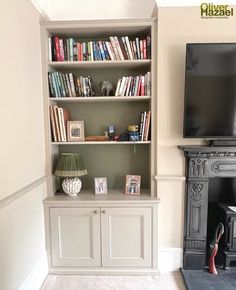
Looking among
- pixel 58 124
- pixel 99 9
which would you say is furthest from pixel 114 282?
pixel 99 9

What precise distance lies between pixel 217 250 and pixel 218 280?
273 mm

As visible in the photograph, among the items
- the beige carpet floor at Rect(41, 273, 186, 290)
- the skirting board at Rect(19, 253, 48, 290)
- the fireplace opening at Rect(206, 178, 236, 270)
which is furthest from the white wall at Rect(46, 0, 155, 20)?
the beige carpet floor at Rect(41, 273, 186, 290)

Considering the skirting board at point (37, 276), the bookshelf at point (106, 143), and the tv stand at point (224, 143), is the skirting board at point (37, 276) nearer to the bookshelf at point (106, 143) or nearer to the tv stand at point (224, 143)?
the bookshelf at point (106, 143)

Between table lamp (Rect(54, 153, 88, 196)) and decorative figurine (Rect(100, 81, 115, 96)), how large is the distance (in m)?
Result: 0.69

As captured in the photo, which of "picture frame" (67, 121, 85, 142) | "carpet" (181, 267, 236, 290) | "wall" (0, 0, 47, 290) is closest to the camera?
"wall" (0, 0, 47, 290)

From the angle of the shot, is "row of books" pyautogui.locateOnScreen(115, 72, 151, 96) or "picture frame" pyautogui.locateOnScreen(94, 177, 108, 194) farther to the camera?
"picture frame" pyautogui.locateOnScreen(94, 177, 108, 194)

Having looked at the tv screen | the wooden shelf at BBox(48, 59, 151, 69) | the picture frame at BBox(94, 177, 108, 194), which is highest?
the wooden shelf at BBox(48, 59, 151, 69)

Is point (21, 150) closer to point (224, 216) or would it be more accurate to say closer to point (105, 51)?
point (105, 51)

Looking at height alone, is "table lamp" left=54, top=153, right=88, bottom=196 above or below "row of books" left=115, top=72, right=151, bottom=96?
below

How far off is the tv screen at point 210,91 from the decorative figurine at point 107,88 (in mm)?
728

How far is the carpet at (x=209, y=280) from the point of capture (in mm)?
1937

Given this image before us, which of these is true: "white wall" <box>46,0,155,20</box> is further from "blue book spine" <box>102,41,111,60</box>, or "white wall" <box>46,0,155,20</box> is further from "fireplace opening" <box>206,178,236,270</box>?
"fireplace opening" <box>206,178,236,270</box>

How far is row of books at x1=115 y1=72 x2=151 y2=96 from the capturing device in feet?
7.17

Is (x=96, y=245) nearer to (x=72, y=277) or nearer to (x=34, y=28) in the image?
(x=72, y=277)
